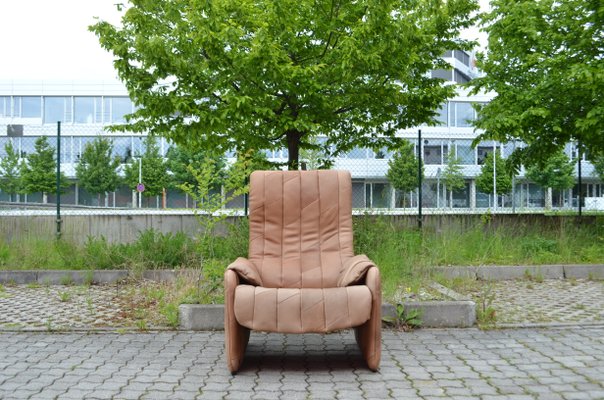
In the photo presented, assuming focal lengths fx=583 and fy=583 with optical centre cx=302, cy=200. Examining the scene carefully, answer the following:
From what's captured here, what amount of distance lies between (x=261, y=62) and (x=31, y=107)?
44591 millimetres

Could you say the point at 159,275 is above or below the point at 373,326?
below

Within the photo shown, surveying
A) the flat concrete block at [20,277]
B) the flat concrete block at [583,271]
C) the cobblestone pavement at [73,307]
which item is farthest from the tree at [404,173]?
the flat concrete block at [20,277]

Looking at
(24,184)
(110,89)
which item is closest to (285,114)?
(24,184)

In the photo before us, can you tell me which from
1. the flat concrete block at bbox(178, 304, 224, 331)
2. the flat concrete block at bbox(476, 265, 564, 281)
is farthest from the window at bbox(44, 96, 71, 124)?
the flat concrete block at bbox(178, 304, 224, 331)

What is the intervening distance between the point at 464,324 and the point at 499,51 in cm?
797

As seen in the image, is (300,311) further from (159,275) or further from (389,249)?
(159,275)

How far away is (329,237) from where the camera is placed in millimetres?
5344

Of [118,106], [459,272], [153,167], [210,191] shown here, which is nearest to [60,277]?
[210,191]

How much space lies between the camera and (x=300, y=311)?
425cm

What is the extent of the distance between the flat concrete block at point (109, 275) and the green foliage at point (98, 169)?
6.55m

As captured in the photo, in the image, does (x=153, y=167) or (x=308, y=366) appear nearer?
(x=308, y=366)

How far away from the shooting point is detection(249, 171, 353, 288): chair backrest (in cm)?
528

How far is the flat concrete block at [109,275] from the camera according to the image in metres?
8.78

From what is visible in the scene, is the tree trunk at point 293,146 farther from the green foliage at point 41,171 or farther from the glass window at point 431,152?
the green foliage at point 41,171
